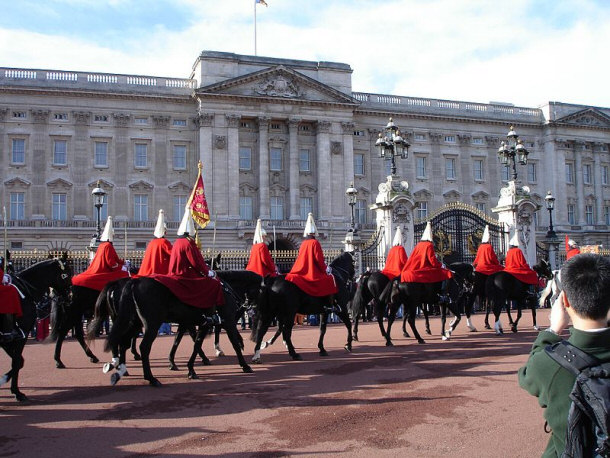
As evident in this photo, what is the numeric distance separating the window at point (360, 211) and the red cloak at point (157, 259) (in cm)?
3771

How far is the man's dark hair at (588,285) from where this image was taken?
2.84 metres

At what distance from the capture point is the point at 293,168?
153 feet

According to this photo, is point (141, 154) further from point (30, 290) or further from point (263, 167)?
point (30, 290)

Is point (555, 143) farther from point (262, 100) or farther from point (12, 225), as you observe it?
point (12, 225)

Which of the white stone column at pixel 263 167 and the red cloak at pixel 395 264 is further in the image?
the white stone column at pixel 263 167

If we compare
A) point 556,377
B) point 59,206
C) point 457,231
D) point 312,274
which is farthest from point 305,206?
point 556,377

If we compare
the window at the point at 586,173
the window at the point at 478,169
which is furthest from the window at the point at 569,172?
the window at the point at 478,169

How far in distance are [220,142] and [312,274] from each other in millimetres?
33651

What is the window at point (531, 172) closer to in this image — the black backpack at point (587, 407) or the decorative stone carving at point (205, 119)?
the decorative stone carving at point (205, 119)

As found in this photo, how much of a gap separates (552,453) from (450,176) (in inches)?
1978

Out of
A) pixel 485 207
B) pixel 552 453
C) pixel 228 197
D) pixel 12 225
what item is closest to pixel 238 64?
pixel 228 197

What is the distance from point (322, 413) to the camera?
735cm

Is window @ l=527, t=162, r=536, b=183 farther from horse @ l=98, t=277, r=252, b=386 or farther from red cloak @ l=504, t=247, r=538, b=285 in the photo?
horse @ l=98, t=277, r=252, b=386

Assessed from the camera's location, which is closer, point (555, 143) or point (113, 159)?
point (113, 159)
